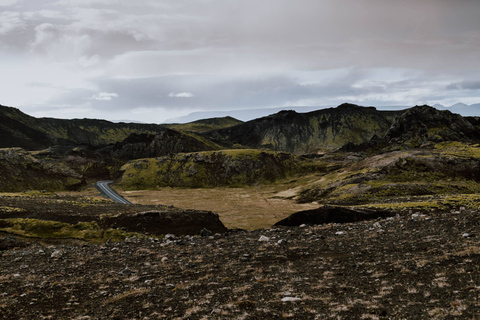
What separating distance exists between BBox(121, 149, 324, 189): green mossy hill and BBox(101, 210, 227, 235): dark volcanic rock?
130 m

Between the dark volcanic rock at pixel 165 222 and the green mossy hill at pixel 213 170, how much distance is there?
129508 millimetres

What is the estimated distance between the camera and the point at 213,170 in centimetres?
19012

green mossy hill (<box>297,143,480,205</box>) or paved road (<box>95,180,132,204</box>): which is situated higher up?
green mossy hill (<box>297,143,480,205</box>)

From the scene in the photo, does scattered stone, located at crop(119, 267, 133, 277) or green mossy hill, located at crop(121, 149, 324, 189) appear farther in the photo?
green mossy hill, located at crop(121, 149, 324, 189)

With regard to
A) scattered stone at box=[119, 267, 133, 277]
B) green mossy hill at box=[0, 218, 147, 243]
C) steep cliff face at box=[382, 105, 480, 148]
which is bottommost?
green mossy hill at box=[0, 218, 147, 243]

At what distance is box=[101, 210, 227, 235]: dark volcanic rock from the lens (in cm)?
4422

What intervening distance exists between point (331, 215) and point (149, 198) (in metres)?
→ 110

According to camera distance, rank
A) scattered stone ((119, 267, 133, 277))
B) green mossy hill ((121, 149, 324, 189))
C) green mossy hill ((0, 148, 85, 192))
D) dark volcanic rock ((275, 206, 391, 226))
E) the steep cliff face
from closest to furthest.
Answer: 1. scattered stone ((119, 267, 133, 277))
2. dark volcanic rock ((275, 206, 391, 226))
3. green mossy hill ((0, 148, 85, 192))
4. green mossy hill ((121, 149, 324, 189))
5. the steep cliff face

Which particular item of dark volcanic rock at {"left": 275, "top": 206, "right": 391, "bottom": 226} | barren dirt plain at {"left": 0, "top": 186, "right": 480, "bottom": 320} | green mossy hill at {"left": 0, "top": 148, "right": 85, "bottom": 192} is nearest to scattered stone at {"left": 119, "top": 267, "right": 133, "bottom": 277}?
barren dirt plain at {"left": 0, "top": 186, "right": 480, "bottom": 320}

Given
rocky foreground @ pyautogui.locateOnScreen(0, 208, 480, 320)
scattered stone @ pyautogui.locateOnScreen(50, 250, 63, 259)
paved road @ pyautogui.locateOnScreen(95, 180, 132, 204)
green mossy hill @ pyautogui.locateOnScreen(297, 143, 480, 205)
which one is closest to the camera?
rocky foreground @ pyautogui.locateOnScreen(0, 208, 480, 320)

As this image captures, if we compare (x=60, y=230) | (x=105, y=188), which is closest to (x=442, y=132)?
(x=105, y=188)

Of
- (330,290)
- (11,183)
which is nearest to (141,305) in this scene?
(330,290)

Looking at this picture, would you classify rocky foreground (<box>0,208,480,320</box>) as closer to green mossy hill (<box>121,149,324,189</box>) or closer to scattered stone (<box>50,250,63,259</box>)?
scattered stone (<box>50,250,63,259</box>)

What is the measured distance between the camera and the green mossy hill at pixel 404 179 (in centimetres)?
8812
